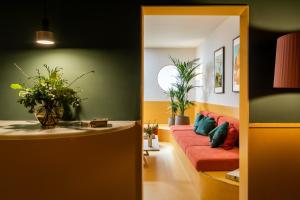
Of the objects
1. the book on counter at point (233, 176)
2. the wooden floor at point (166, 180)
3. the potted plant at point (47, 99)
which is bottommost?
the wooden floor at point (166, 180)

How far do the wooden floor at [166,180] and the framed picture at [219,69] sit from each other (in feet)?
5.14

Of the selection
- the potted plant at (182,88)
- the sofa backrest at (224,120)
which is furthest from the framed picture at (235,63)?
the potted plant at (182,88)

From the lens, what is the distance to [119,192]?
2.10 meters

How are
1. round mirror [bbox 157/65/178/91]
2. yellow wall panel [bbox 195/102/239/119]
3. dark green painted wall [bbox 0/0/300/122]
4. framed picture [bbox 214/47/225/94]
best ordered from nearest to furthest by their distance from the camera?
dark green painted wall [bbox 0/0/300/122], yellow wall panel [bbox 195/102/239/119], framed picture [bbox 214/47/225/94], round mirror [bbox 157/65/178/91]

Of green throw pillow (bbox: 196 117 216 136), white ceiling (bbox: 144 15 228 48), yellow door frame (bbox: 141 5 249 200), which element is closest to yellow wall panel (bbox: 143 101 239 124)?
white ceiling (bbox: 144 15 228 48)

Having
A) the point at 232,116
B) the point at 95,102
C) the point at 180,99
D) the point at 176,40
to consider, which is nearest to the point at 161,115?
the point at 180,99

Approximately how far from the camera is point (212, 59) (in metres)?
5.67

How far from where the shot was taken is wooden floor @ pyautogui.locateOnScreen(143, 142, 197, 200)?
3.31m

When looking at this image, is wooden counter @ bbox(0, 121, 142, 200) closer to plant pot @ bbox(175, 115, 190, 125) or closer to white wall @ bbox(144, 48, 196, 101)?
plant pot @ bbox(175, 115, 190, 125)

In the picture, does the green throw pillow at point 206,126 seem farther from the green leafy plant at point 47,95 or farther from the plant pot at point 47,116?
the plant pot at point 47,116

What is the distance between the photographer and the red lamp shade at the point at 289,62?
168cm

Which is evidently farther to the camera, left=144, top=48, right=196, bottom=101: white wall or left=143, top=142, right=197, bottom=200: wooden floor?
left=144, top=48, right=196, bottom=101: white wall

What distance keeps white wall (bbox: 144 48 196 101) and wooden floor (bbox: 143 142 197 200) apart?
2377 mm

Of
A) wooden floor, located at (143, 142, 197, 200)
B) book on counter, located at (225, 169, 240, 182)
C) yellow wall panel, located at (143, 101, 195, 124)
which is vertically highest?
yellow wall panel, located at (143, 101, 195, 124)
